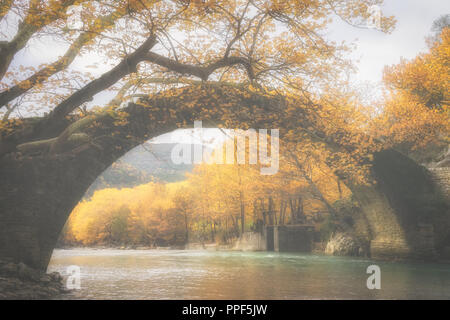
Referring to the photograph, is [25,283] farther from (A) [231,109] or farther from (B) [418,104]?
(B) [418,104]

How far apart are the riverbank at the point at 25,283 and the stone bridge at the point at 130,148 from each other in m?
0.70

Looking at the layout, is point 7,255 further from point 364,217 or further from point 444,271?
point 364,217

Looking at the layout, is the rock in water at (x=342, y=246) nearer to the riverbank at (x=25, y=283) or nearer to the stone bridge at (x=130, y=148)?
the stone bridge at (x=130, y=148)

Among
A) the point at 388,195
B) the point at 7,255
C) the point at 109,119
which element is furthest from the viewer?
the point at 388,195

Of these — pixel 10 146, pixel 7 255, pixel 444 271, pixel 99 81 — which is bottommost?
pixel 444 271

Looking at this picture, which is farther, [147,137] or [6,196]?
[147,137]

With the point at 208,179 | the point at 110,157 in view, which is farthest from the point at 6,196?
the point at 208,179

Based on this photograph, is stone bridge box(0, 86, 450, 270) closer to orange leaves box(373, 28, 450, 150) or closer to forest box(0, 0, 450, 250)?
forest box(0, 0, 450, 250)

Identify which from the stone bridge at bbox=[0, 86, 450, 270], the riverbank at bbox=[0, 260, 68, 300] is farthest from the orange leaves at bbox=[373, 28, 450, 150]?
the riverbank at bbox=[0, 260, 68, 300]

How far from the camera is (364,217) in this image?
18.7 m

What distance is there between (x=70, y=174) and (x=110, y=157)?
4.53 ft

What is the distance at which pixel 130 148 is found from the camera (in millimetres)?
12391

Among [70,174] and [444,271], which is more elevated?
[70,174]

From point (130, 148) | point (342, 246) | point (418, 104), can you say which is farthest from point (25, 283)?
point (418, 104)
